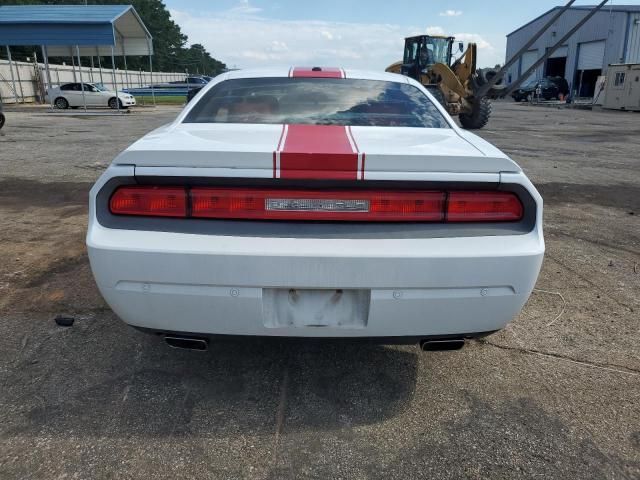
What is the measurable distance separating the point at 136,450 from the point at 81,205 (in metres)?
4.57

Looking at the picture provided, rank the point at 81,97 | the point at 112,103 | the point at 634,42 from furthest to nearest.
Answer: the point at 634,42, the point at 112,103, the point at 81,97

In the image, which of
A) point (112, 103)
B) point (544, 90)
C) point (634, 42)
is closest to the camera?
point (112, 103)

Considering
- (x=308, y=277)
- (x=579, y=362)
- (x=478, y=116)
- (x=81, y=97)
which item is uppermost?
(x=308, y=277)

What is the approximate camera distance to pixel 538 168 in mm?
9055

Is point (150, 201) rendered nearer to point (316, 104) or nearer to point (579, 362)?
point (316, 104)

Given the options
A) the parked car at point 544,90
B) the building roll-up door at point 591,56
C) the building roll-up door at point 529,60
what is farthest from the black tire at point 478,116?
the building roll-up door at point 529,60

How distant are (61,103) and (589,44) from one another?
39.7 meters

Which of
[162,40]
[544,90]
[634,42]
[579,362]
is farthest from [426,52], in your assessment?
[162,40]

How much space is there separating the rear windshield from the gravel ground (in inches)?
49.6

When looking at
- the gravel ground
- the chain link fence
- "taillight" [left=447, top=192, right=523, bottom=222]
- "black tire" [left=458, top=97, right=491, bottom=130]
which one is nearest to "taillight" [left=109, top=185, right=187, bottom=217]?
the gravel ground

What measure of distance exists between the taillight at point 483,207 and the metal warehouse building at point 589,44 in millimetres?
43081

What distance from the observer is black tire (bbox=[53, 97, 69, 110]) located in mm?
26734

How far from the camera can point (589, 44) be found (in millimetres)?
42594

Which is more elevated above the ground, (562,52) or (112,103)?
(562,52)
